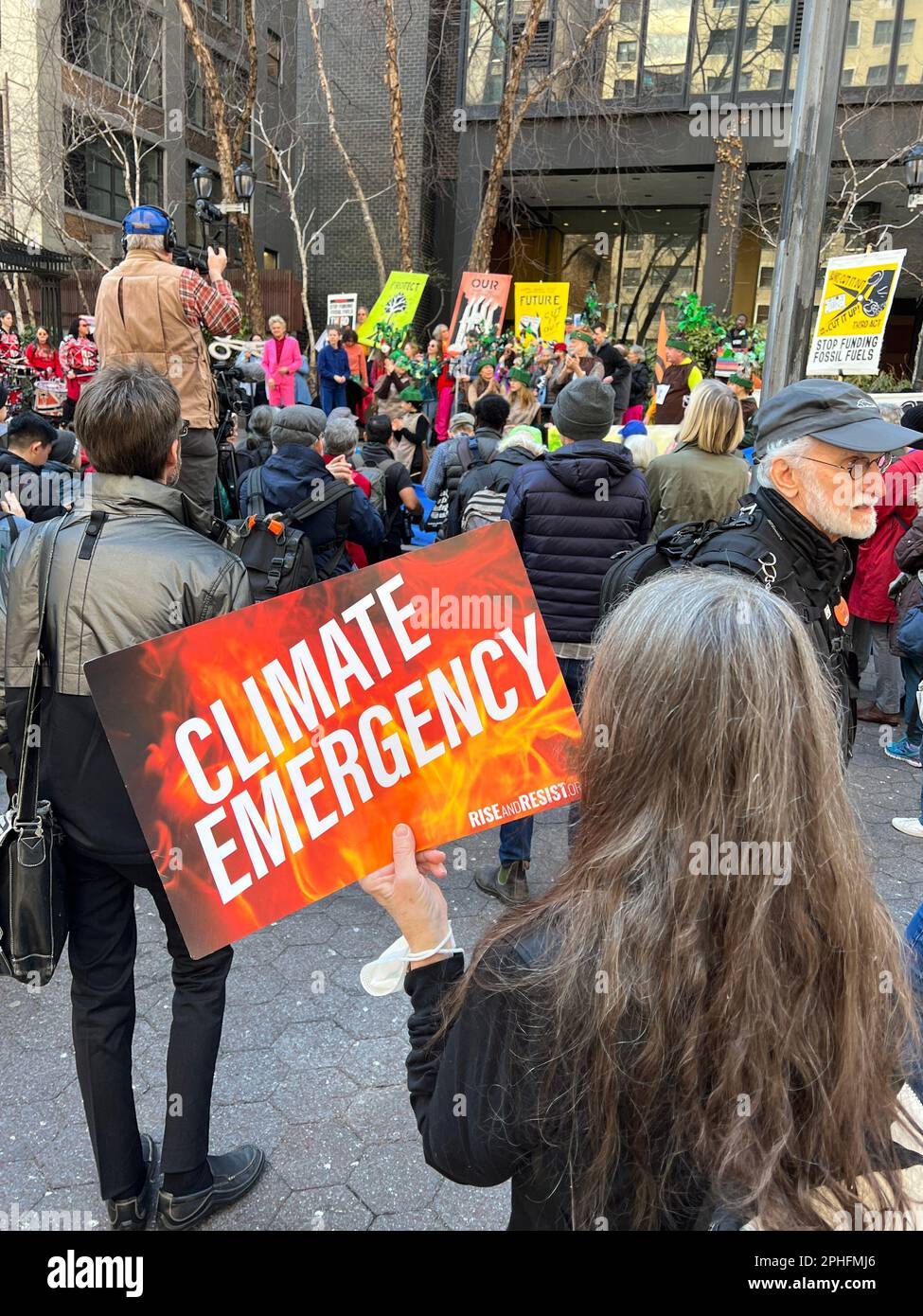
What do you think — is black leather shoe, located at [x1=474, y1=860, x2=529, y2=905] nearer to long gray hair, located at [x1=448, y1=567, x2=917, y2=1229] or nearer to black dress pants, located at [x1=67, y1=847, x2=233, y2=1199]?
black dress pants, located at [x1=67, y1=847, x2=233, y2=1199]

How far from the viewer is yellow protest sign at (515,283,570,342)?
14.8m

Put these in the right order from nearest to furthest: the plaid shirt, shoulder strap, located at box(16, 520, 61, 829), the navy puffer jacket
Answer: shoulder strap, located at box(16, 520, 61, 829), the navy puffer jacket, the plaid shirt

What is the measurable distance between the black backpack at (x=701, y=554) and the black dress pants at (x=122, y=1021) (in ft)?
4.52

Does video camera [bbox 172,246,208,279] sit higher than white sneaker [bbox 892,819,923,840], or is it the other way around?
video camera [bbox 172,246,208,279]

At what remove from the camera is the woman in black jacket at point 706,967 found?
1.04 metres

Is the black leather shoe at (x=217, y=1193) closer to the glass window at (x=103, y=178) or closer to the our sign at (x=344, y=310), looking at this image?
the our sign at (x=344, y=310)

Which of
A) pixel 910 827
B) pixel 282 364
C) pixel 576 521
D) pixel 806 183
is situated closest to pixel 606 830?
pixel 576 521

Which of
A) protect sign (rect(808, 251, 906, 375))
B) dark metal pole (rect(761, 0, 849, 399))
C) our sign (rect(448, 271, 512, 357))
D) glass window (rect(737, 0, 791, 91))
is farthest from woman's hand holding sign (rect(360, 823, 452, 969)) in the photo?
glass window (rect(737, 0, 791, 91))

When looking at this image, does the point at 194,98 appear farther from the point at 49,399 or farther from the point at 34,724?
the point at 34,724

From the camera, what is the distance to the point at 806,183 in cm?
485

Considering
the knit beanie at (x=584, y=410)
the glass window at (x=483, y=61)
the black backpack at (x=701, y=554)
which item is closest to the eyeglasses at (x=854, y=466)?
the black backpack at (x=701, y=554)

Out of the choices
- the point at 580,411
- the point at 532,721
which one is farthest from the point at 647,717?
the point at 580,411

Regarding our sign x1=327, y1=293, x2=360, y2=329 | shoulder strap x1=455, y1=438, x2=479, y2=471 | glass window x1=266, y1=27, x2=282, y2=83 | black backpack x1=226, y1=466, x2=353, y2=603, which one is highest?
glass window x1=266, y1=27, x2=282, y2=83

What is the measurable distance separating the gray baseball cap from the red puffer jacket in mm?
3751
